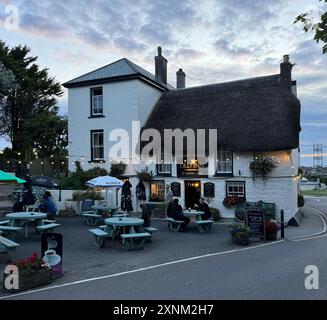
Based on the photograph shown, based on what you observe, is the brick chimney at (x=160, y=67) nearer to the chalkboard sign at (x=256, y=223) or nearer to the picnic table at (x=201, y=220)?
the picnic table at (x=201, y=220)

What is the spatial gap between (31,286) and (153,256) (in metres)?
4.08

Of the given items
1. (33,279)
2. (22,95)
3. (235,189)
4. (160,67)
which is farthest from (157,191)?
(22,95)

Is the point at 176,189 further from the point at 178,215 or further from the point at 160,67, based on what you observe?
the point at 160,67

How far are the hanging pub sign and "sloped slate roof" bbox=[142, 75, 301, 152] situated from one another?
12.7 meters

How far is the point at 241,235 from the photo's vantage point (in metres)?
12.5

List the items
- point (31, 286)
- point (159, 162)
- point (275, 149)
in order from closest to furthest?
point (31, 286) < point (275, 149) < point (159, 162)

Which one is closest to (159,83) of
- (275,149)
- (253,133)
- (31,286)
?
(253,133)

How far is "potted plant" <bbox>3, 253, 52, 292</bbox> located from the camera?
24.1ft

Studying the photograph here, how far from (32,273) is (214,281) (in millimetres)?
4004

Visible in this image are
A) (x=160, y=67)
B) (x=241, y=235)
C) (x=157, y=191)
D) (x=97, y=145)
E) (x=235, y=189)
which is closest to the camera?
(x=241, y=235)

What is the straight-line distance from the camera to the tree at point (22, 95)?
115ft

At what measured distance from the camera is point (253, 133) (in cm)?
1916

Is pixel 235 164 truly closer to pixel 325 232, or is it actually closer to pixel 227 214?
pixel 227 214

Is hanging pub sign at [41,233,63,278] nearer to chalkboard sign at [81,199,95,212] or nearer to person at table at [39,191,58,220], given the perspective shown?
person at table at [39,191,58,220]
